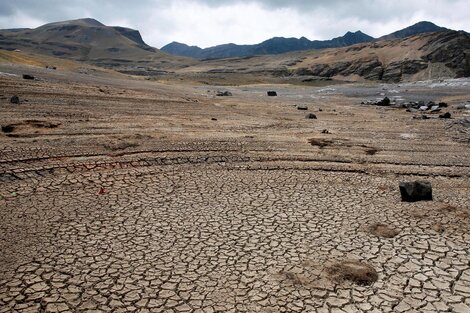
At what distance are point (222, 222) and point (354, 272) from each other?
2571mm

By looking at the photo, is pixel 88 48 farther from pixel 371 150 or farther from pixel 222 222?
pixel 222 222

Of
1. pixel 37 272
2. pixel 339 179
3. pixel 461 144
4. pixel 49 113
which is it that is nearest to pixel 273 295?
pixel 37 272

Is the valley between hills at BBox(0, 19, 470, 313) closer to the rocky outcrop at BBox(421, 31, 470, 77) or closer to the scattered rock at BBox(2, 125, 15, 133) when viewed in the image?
the scattered rock at BBox(2, 125, 15, 133)

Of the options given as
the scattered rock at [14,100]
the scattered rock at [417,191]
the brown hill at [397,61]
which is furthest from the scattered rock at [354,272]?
the brown hill at [397,61]

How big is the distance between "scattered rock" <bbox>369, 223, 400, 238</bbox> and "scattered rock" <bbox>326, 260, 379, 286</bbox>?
45.4 inches

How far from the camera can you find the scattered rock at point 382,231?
22.0 feet

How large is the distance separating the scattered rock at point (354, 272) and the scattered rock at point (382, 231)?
3.78ft

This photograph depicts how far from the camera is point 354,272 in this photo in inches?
218

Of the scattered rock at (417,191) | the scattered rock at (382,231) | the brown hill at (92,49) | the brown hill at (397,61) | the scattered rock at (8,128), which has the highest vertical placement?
the brown hill at (92,49)

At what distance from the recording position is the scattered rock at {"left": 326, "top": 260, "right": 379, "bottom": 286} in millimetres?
5391

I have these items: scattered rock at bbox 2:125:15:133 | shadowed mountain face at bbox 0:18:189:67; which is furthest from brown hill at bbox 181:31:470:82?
shadowed mountain face at bbox 0:18:189:67

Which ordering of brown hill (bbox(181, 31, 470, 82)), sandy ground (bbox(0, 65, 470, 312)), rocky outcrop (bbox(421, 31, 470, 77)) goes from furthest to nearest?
brown hill (bbox(181, 31, 470, 82)) < rocky outcrop (bbox(421, 31, 470, 77)) < sandy ground (bbox(0, 65, 470, 312))

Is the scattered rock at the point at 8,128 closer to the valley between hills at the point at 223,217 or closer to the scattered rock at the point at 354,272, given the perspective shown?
the valley between hills at the point at 223,217

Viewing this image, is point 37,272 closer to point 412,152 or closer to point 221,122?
point 412,152
